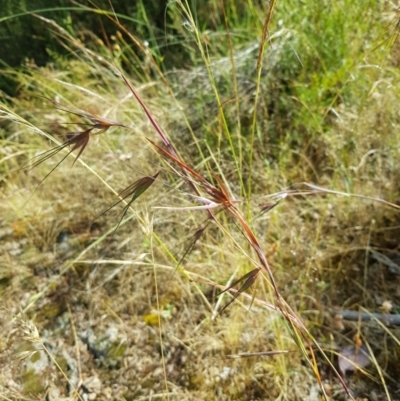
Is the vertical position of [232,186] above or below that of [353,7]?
below

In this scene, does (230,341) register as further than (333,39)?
No

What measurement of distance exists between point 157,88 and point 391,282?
1603mm

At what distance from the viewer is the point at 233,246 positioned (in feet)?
3.90

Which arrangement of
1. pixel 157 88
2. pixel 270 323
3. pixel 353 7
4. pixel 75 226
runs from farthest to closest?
1. pixel 157 88
2. pixel 75 226
3. pixel 353 7
4. pixel 270 323

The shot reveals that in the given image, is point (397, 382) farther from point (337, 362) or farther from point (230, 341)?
point (230, 341)

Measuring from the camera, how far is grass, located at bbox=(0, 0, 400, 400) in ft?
4.41

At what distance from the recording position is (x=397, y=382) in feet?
4.09

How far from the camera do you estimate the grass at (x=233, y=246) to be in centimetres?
134

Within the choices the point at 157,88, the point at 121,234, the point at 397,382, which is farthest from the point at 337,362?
the point at 157,88

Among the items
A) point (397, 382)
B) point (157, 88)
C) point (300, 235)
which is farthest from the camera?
point (157, 88)

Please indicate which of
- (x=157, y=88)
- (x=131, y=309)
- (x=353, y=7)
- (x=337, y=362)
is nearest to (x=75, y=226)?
(x=131, y=309)

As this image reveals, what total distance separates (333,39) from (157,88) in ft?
3.31

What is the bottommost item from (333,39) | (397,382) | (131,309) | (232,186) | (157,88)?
(397,382)

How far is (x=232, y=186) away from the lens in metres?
1.88
